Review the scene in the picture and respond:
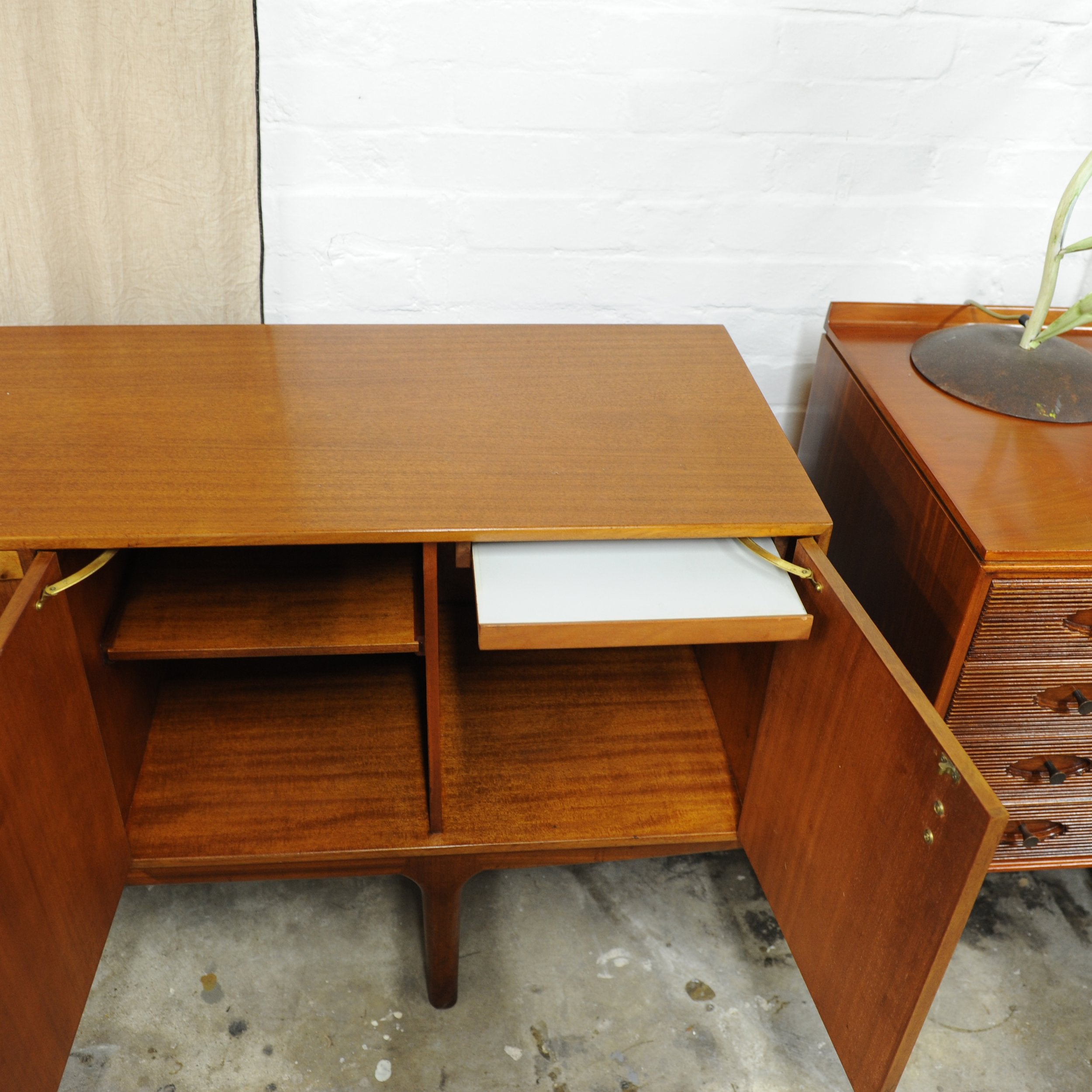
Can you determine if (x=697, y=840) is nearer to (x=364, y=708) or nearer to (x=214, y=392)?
(x=364, y=708)

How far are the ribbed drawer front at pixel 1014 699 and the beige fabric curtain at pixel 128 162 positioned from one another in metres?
0.91

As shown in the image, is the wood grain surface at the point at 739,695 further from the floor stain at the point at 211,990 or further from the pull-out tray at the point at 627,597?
the floor stain at the point at 211,990

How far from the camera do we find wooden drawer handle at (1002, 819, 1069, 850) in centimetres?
113

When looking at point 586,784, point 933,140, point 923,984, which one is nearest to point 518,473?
point 586,784

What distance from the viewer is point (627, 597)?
2.97ft

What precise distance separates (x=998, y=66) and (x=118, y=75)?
40.5 inches

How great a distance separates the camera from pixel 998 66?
1.26 metres

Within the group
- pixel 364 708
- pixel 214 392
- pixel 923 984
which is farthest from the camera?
pixel 364 708

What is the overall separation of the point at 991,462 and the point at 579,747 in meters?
0.54

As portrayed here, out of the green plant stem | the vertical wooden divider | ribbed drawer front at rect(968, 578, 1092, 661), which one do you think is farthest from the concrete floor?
the green plant stem

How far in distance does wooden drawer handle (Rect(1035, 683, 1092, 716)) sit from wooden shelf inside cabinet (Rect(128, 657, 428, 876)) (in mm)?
646

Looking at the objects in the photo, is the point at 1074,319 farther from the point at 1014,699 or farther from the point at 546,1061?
the point at 546,1061

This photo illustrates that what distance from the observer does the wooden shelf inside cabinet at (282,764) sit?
105 cm

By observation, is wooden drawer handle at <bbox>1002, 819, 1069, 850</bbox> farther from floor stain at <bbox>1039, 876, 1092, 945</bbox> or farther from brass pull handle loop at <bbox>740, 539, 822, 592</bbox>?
brass pull handle loop at <bbox>740, 539, 822, 592</bbox>
